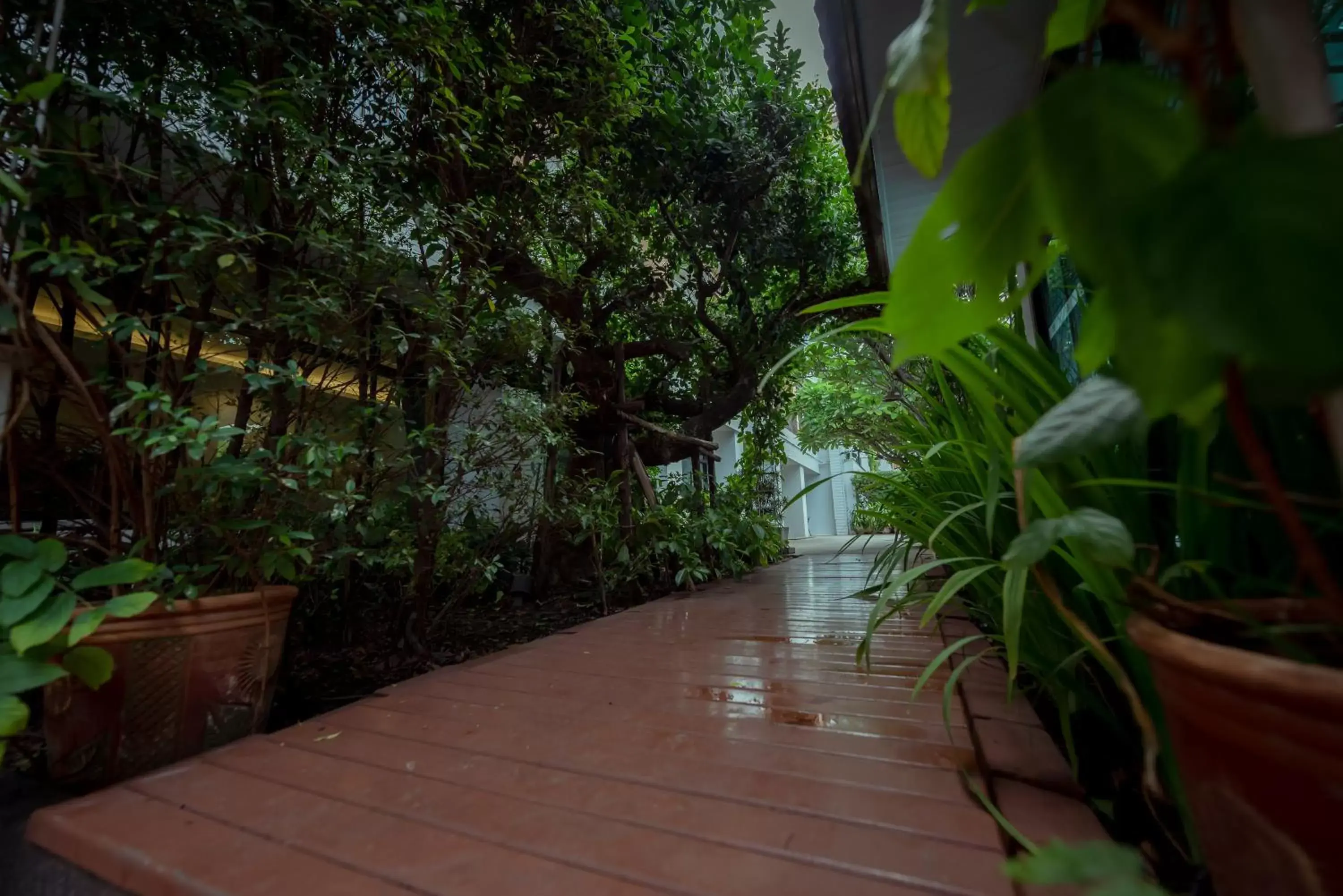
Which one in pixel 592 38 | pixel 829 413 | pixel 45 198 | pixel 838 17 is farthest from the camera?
pixel 829 413

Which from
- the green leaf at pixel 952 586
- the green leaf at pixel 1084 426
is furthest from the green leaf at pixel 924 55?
the green leaf at pixel 952 586

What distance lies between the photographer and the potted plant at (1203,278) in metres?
0.26

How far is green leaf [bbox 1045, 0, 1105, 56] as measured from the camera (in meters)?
0.39

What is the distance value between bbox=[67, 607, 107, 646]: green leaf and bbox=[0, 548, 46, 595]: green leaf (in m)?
0.09

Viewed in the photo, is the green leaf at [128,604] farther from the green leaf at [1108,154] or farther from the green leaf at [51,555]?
the green leaf at [1108,154]

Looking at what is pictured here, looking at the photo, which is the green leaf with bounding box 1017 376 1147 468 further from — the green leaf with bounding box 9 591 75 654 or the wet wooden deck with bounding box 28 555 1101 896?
the green leaf with bounding box 9 591 75 654

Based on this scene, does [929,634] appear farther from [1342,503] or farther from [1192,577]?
[1342,503]

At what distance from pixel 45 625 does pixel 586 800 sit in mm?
955

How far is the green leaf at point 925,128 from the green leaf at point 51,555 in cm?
146

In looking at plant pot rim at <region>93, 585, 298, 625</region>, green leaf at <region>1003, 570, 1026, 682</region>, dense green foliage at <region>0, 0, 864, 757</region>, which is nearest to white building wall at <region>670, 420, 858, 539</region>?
dense green foliage at <region>0, 0, 864, 757</region>

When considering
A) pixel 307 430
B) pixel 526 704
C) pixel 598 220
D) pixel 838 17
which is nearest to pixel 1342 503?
pixel 526 704

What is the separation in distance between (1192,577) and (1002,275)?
1.73 ft

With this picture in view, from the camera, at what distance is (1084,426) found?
0.44m

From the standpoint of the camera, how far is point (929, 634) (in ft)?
5.38
